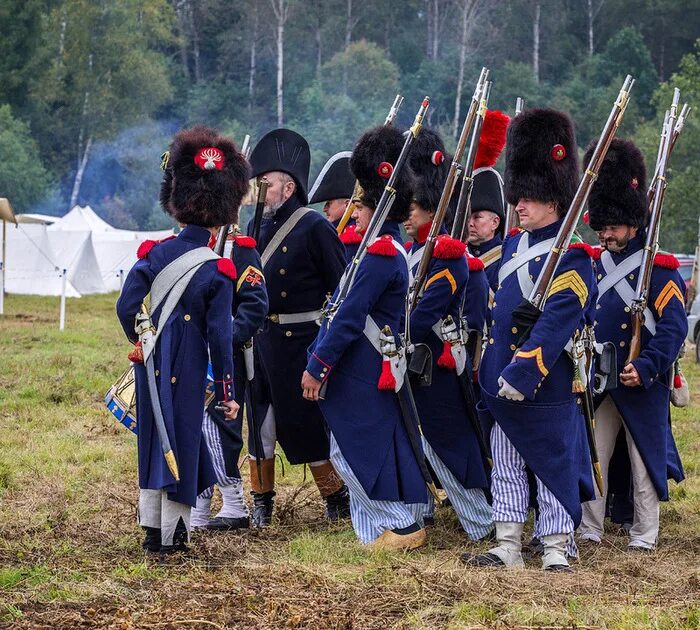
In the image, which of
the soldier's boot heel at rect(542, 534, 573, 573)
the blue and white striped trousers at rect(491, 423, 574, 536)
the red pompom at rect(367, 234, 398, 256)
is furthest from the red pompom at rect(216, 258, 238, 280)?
the soldier's boot heel at rect(542, 534, 573, 573)

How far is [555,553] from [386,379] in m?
1.03

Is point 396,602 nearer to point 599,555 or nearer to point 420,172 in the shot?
point 599,555

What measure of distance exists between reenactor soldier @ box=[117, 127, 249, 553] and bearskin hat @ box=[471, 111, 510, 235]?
71.8 inches

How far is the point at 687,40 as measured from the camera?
180 feet

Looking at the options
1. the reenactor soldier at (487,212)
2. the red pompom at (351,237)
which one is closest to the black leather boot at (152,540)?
the red pompom at (351,237)

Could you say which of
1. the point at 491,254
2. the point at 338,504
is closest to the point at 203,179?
the point at 338,504

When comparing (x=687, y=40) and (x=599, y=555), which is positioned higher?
(x=687, y=40)

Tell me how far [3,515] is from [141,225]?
36580mm

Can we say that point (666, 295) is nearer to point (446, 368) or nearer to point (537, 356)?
point (446, 368)

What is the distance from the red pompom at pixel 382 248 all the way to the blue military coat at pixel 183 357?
2.12ft

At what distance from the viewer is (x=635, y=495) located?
618 cm

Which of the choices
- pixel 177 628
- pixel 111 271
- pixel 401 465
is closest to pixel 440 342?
pixel 401 465

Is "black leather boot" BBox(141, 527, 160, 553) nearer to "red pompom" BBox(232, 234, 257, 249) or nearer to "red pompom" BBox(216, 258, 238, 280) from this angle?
"red pompom" BBox(216, 258, 238, 280)

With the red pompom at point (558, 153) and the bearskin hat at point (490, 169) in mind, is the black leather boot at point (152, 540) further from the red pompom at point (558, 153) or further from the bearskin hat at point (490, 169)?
the bearskin hat at point (490, 169)
